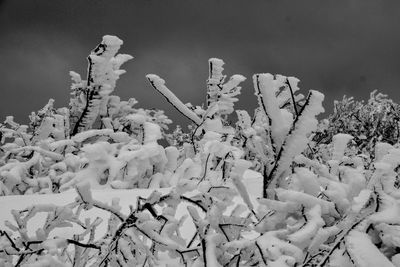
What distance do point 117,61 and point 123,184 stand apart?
2.44 m

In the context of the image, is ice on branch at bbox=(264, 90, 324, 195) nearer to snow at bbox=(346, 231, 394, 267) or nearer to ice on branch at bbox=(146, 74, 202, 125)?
snow at bbox=(346, 231, 394, 267)

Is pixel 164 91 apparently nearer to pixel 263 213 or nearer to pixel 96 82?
pixel 263 213

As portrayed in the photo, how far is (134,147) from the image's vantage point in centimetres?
404

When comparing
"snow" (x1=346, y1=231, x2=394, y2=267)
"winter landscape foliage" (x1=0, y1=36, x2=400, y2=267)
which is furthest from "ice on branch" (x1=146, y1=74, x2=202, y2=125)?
"snow" (x1=346, y1=231, x2=394, y2=267)

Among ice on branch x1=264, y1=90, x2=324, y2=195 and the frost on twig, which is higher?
the frost on twig

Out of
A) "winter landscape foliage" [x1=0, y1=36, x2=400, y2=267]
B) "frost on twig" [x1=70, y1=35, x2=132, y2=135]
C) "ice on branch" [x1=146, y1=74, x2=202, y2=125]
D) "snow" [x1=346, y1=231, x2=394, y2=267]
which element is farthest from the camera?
"frost on twig" [x1=70, y1=35, x2=132, y2=135]

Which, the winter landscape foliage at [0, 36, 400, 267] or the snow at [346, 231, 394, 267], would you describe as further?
the winter landscape foliage at [0, 36, 400, 267]

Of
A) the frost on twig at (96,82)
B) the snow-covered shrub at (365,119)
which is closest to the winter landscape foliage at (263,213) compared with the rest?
the frost on twig at (96,82)

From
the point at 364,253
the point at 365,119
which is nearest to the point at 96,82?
the point at 364,253

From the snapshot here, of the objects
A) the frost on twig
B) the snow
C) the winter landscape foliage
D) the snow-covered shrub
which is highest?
the snow-covered shrub

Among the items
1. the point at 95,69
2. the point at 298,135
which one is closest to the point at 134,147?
the point at 95,69

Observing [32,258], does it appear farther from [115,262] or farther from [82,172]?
[82,172]

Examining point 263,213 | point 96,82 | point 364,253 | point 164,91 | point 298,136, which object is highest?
point 96,82

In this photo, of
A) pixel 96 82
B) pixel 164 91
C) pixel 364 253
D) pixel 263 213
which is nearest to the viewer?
pixel 364 253
